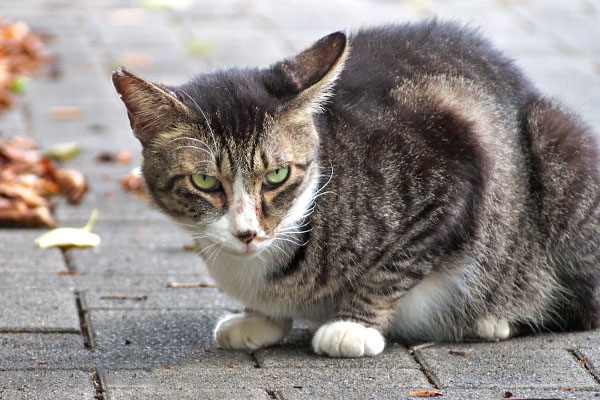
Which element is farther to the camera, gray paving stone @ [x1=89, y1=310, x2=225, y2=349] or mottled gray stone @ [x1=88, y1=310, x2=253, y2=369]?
gray paving stone @ [x1=89, y1=310, x2=225, y2=349]

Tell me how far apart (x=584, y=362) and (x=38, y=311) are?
2013 millimetres

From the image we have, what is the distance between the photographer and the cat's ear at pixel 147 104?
116 inches

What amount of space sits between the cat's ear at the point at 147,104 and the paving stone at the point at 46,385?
84 centimetres

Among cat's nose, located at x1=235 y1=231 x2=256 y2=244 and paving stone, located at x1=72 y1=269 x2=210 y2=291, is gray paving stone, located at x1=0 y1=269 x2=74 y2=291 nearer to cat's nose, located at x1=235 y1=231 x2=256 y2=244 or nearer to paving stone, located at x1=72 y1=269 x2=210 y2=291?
paving stone, located at x1=72 y1=269 x2=210 y2=291

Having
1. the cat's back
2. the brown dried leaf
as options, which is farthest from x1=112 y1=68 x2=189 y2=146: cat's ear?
the brown dried leaf

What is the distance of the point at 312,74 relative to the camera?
10.2ft

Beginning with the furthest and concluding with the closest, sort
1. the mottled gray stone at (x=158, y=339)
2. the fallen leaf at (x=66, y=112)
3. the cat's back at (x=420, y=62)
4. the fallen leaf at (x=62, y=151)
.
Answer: the fallen leaf at (x=66, y=112)
the fallen leaf at (x=62, y=151)
the cat's back at (x=420, y=62)
the mottled gray stone at (x=158, y=339)

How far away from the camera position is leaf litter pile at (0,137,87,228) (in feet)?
14.7

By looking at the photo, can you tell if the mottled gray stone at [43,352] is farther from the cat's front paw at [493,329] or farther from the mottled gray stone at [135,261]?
the cat's front paw at [493,329]

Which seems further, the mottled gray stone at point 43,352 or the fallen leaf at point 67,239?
the fallen leaf at point 67,239

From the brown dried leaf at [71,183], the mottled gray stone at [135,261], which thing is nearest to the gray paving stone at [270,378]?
the mottled gray stone at [135,261]

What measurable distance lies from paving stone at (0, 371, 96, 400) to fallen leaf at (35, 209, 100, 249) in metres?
1.33

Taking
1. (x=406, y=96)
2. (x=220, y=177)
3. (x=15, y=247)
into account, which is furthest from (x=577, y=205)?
(x=15, y=247)

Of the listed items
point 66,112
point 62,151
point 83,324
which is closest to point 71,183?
point 62,151
